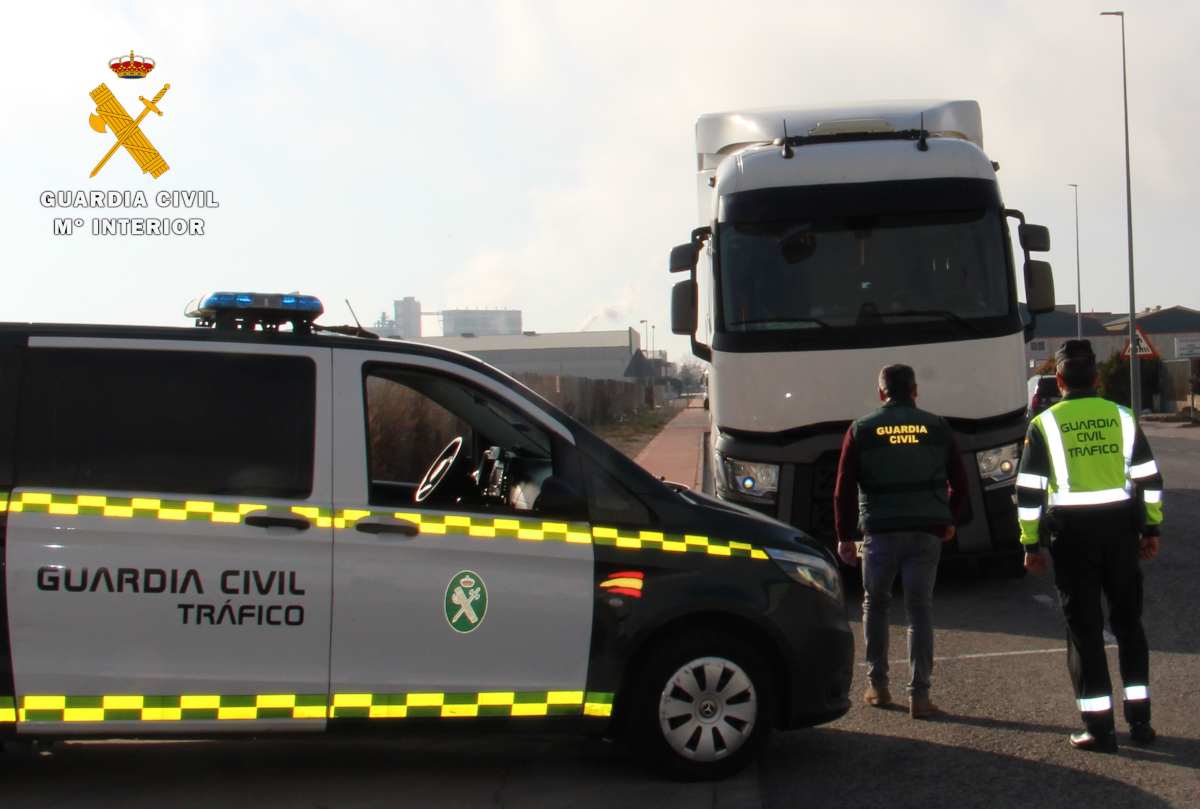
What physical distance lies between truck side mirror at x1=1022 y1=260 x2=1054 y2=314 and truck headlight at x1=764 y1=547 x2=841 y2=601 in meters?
5.14

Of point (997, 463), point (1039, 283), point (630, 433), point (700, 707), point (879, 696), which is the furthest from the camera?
point (630, 433)

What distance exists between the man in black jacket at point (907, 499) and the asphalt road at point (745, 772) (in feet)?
1.65

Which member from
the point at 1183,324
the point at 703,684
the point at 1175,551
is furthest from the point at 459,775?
the point at 1183,324

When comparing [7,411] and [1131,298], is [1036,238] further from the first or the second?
[1131,298]

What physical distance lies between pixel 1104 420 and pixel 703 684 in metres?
2.25

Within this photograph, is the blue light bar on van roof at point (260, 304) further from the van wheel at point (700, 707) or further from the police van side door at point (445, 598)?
the van wheel at point (700, 707)

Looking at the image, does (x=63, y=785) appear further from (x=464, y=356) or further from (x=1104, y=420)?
(x=1104, y=420)

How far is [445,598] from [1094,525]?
2.95 m

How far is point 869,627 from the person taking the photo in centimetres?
718

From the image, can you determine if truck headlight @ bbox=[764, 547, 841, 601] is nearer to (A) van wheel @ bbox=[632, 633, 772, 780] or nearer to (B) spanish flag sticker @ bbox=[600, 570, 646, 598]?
(A) van wheel @ bbox=[632, 633, 772, 780]

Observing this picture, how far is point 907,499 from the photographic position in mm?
6980

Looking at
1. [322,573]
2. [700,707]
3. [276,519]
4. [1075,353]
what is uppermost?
[1075,353]

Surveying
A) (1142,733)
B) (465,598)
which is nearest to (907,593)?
(1142,733)

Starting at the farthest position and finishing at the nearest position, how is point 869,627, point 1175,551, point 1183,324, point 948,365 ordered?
point 1183,324 → point 1175,551 → point 948,365 → point 869,627
